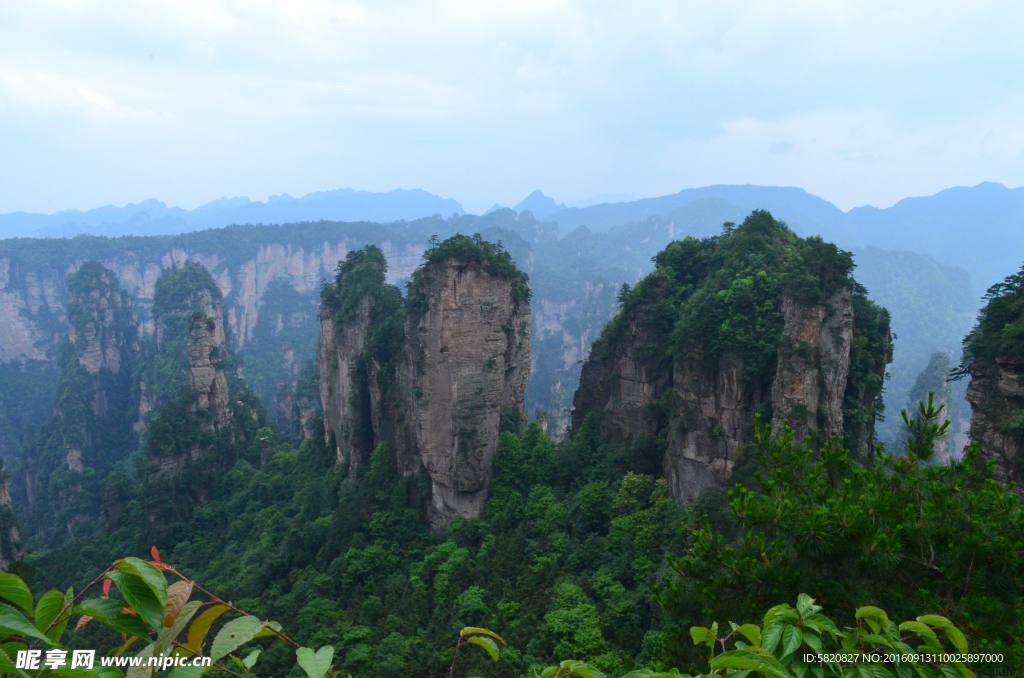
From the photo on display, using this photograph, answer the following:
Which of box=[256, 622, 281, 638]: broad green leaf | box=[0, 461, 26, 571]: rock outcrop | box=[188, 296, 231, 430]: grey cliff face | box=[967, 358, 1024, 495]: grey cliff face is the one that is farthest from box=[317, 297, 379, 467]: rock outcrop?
box=[256, 622, 281, 638]: broad green leaf

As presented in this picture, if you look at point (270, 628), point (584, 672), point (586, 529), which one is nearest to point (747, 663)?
point (584, 672)

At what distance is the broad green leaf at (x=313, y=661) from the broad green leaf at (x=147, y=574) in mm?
551

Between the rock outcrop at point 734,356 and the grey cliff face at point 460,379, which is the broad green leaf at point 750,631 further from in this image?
the grey cliff face at point 460,379

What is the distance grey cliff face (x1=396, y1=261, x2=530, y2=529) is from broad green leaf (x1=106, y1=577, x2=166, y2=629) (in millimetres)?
22017

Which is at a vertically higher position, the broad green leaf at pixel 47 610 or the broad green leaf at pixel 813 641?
the broad green leaf at pixel 47 610

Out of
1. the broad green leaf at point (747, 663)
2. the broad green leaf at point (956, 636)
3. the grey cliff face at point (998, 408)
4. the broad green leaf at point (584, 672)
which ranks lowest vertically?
the grey cliff face at point (998, 408)

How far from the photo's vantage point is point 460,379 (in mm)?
24516

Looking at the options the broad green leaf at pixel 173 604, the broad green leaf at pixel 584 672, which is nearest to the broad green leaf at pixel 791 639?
the broad green leaf at pixel 584 672

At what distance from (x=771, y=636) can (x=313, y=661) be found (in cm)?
233

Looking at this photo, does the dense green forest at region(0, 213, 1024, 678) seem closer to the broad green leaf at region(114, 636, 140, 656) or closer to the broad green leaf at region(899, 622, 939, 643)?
the broad green leaf at region(899, 622, 939, 643)

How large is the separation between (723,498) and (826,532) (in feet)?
42.5

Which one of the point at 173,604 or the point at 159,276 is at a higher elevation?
the point at 173,604

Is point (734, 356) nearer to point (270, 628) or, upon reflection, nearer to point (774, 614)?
point (774, 614)

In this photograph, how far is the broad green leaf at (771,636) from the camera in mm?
3115
